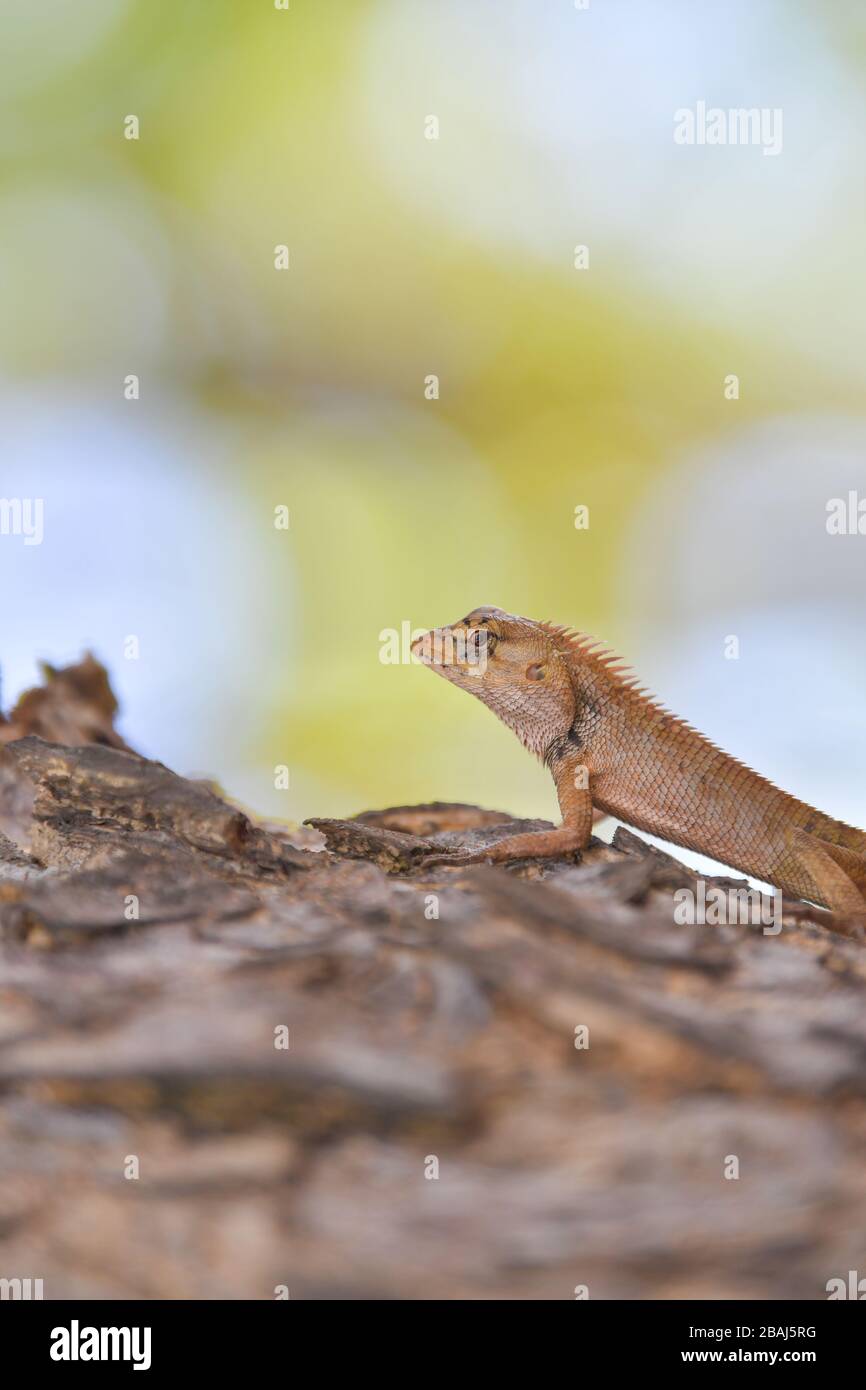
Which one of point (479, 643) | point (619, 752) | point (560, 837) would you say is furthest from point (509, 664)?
point (560, 837)

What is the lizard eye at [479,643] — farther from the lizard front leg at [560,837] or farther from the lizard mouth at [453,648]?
the lizard front leg at [560,837]

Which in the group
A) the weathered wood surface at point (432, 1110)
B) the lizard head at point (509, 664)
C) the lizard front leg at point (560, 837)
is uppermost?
the lizard head at point (509, 664)

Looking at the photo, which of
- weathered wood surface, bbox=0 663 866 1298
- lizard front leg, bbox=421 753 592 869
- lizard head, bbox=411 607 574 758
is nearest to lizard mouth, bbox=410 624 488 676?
lizard head, bbox=411 607 574 758

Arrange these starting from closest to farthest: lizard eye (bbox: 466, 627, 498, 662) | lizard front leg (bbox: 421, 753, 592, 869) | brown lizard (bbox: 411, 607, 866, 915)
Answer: lizard front leg (bbox: 421, 753, 592, 869)
brown lizard (bbox: 411, 607, 866, 915)
lizard eye (bbox: 466, 627, 498, 662)

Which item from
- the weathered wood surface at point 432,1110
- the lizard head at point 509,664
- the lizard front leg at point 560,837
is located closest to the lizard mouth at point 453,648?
the lizard head at point 509,664

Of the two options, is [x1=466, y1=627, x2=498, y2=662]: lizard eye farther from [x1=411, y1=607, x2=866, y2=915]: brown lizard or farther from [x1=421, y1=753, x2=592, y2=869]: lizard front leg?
[x1=421, y1=753, x2=592, y2=869]: lizard front leg

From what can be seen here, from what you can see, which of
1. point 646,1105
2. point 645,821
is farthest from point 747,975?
point 645,821
